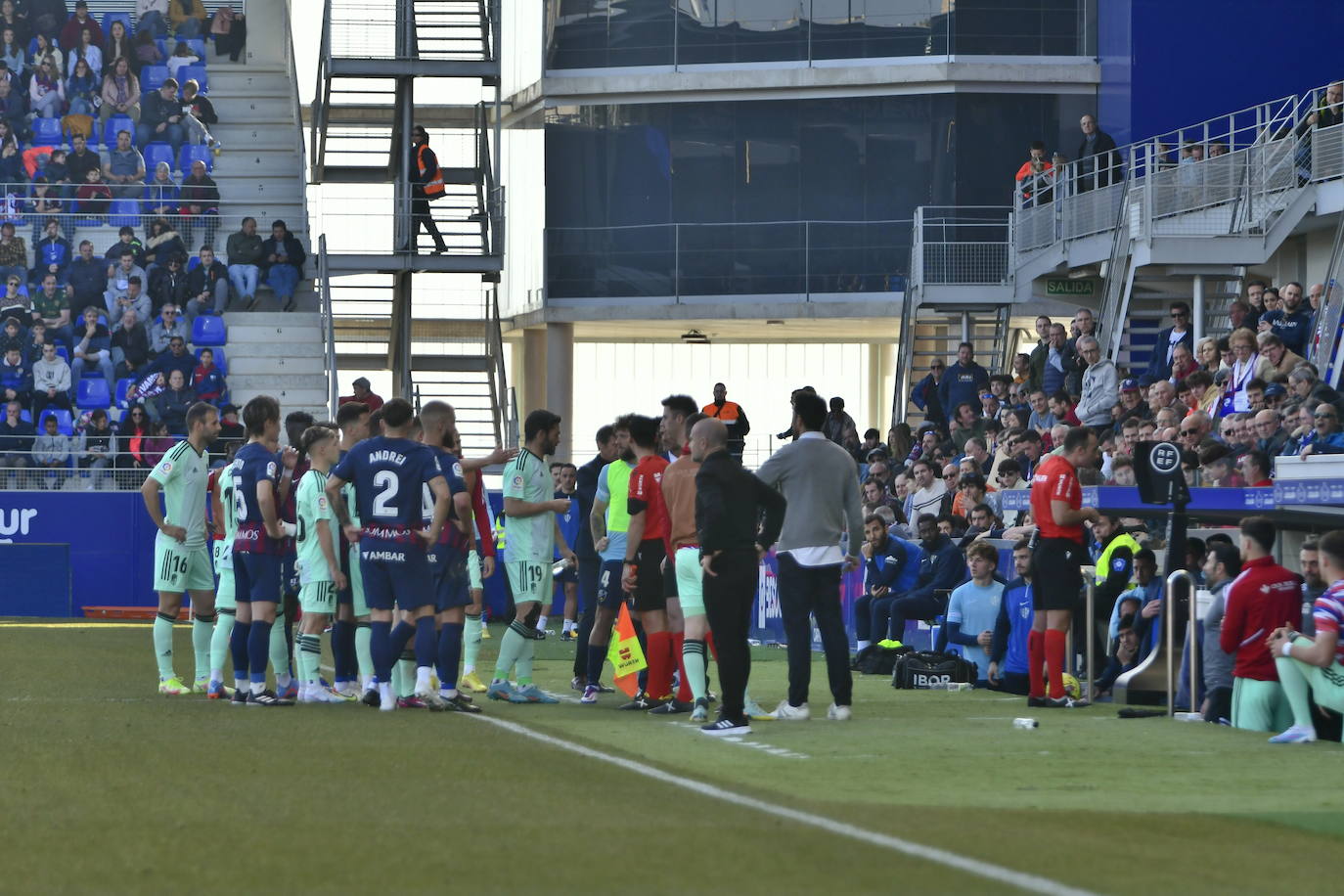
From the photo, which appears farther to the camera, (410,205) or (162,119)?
(162,119)

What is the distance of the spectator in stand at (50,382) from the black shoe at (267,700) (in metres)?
17.0

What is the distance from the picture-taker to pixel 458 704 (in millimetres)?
12781

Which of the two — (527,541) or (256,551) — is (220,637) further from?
(527,541)

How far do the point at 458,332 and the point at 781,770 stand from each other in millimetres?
29162

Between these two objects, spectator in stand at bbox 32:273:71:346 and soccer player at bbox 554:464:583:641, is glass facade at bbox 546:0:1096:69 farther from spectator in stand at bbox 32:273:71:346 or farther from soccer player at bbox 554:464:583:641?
soccer player at bbox 554:464:583:641

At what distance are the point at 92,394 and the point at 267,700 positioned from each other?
17412 mm

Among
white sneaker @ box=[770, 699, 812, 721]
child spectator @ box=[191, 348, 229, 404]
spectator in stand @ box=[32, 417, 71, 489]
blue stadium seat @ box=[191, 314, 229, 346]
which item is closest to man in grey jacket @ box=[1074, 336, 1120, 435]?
white sneaker @ box=[770, 699, 812, 721]

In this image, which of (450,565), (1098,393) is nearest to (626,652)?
(450,565)

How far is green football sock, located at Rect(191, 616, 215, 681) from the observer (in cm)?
1466

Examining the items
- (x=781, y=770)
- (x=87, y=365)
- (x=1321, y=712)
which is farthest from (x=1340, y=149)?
(x=87, y=365)

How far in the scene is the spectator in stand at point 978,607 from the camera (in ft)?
54.2

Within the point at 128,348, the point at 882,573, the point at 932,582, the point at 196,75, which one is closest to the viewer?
the point at 932,582

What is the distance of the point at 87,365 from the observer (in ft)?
97.5

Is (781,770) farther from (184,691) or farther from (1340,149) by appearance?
(1340,149)
